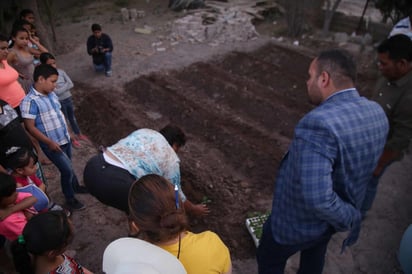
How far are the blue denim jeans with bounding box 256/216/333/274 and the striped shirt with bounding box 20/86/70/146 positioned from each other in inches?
85.5

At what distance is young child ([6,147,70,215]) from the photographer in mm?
2506

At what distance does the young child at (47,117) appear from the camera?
3.01m

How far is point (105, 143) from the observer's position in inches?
190

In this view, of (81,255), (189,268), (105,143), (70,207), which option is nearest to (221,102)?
(105,143)

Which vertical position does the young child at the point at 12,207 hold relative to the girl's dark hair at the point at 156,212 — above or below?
below

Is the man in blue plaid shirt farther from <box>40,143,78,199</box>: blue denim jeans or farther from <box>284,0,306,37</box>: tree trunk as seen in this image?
<box>284,0,306,37</box>: tree trunk

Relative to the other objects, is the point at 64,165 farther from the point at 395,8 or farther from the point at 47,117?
the point at 395,8

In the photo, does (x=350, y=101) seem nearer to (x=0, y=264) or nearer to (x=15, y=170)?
(x=15, y=170)

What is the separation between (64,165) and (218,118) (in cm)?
273

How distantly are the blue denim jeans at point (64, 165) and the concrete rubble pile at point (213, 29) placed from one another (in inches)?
228

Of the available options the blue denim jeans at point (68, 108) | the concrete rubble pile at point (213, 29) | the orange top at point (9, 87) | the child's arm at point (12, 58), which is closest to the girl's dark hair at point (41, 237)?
the orange top at point (9, 87)

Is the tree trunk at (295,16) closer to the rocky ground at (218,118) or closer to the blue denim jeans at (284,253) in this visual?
the rocky ground at (218,118)

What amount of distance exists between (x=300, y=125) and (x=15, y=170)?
2150 mm

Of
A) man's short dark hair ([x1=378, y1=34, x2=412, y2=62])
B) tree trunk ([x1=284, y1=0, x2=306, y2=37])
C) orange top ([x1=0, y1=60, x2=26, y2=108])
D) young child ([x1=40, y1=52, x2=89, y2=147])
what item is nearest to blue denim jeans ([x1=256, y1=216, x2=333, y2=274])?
man's short dark hair ([x1=378, y1=34, x2=412, y2=62])
